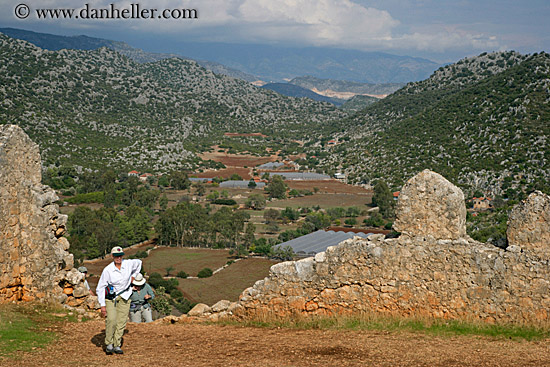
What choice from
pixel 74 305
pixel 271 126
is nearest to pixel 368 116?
Answer: pixel 271 126

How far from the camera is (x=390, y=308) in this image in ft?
32.7

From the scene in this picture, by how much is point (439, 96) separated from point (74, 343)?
108 metres

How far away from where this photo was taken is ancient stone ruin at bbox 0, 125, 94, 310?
1102 centimetres

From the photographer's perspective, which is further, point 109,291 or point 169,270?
point 169,270

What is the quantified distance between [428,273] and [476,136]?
65570 millimetres

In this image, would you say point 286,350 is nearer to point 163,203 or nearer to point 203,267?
point 203,267

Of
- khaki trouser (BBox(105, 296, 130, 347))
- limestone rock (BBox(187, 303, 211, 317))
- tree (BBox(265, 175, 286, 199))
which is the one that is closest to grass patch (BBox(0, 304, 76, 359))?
khaki trouser (BBox(105, 296, 130, 347))

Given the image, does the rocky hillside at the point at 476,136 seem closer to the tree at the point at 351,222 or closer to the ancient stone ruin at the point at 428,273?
the tree at the point at 351,222

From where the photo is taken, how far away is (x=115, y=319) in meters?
8.62

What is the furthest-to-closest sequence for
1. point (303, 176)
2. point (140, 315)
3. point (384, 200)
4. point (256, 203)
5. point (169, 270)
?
point (303, 176) → point (256, 203) → point (384, 200) → point (169, 270) → point (140, 315)

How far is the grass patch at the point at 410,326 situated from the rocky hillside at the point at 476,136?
4415 cm

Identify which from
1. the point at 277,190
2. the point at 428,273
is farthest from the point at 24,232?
the point at 277,190

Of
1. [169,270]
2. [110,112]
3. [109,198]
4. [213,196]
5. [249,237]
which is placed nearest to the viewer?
[169,270]

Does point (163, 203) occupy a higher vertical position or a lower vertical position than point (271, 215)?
higher
